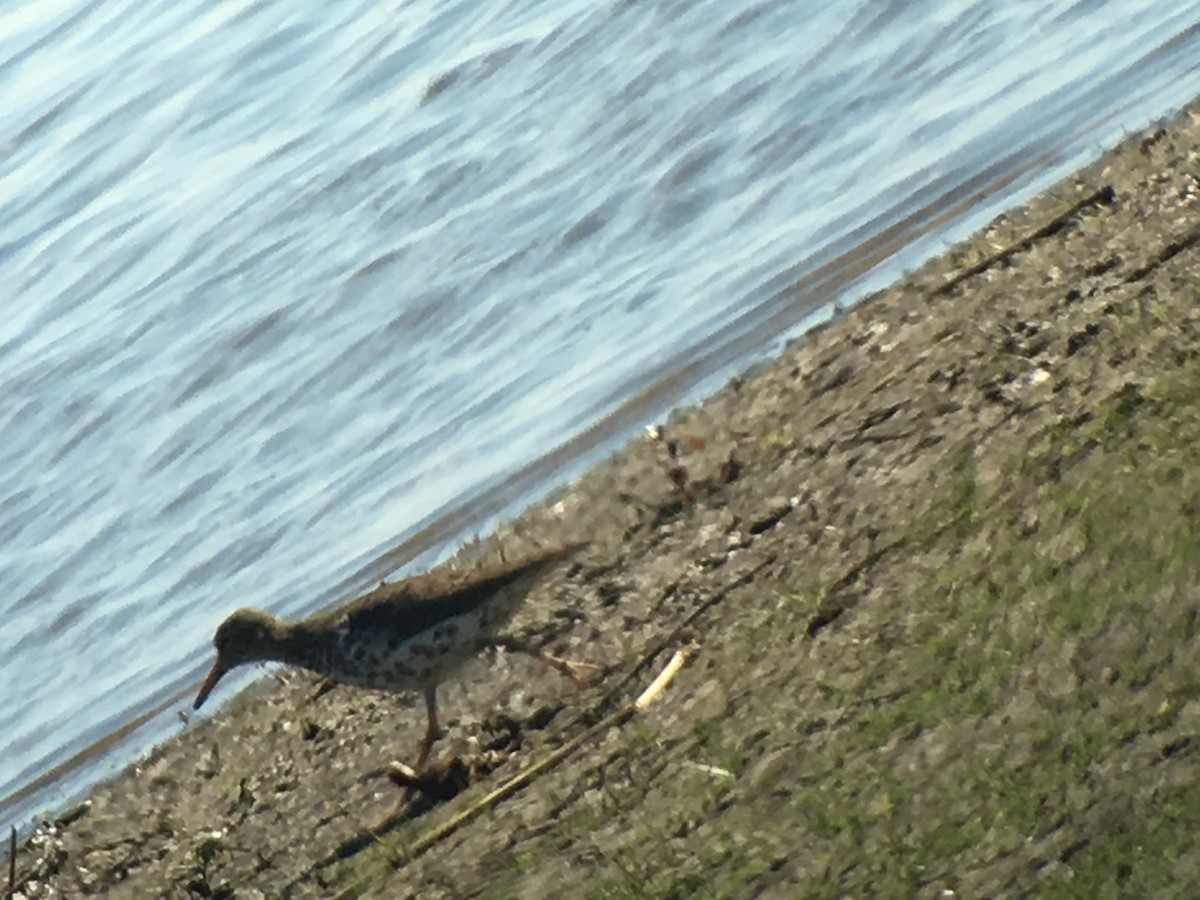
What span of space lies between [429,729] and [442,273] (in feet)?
19.1

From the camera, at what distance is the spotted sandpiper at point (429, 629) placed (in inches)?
264

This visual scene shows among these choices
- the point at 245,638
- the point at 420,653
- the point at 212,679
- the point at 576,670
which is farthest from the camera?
the point at 212,679

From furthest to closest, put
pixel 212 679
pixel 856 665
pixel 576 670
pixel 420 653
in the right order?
pixel 212 679
pixel 420 653
pixel 576 670
pixel 856 665

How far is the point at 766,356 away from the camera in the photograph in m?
9.23

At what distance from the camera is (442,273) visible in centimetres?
1226

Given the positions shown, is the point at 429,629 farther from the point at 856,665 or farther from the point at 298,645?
the point at 856,665

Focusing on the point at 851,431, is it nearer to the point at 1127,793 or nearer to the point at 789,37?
the point at 1127,793

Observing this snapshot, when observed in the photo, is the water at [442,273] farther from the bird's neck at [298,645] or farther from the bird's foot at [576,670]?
the bird's foot at [576,670]

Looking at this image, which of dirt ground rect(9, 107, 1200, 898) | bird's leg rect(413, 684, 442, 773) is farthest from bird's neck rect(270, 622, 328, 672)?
bird's leg rect(413, 684, 442, 773)

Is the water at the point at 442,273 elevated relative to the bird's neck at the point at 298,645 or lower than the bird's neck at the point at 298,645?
elevated

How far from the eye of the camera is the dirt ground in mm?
4816

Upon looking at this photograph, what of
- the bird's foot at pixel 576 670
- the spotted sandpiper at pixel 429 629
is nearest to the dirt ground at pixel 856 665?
the bird's foot at pixel 576 670

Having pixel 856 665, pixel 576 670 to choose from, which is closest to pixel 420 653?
pixel 576 670

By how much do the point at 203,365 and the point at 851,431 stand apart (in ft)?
21.1
